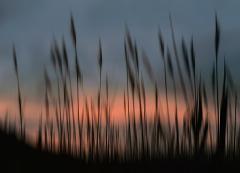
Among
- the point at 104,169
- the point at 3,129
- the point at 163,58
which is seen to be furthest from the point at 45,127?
the point at 104,169

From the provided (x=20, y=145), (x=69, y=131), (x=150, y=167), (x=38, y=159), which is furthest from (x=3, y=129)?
(x=150, y=167)

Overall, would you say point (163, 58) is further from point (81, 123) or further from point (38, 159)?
point (38, 159)

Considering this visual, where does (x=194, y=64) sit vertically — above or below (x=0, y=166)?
above

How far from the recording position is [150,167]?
2613 millimetres

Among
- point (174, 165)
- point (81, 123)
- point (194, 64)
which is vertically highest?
point (194, 64)

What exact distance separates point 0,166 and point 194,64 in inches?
48.4

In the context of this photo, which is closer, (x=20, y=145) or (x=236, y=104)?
(x=236, y=104)

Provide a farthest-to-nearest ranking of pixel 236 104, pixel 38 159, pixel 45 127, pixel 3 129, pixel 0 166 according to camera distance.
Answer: pixel 3 129
pixel 45 127
pixel 236 104
pixel 0 166
pixel 38 159

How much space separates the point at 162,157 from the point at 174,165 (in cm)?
36

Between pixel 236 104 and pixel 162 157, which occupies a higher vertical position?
pixel 236 104

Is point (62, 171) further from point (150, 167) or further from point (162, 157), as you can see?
point (162, 157)

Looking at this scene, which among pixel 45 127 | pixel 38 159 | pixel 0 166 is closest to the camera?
pixel 38 159

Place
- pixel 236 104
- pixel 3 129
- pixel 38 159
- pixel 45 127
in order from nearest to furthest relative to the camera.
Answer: pixel 38 159 → pixel 236 104 → pixel 45 127 → pixel 3 129

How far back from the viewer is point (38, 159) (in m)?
2.55
